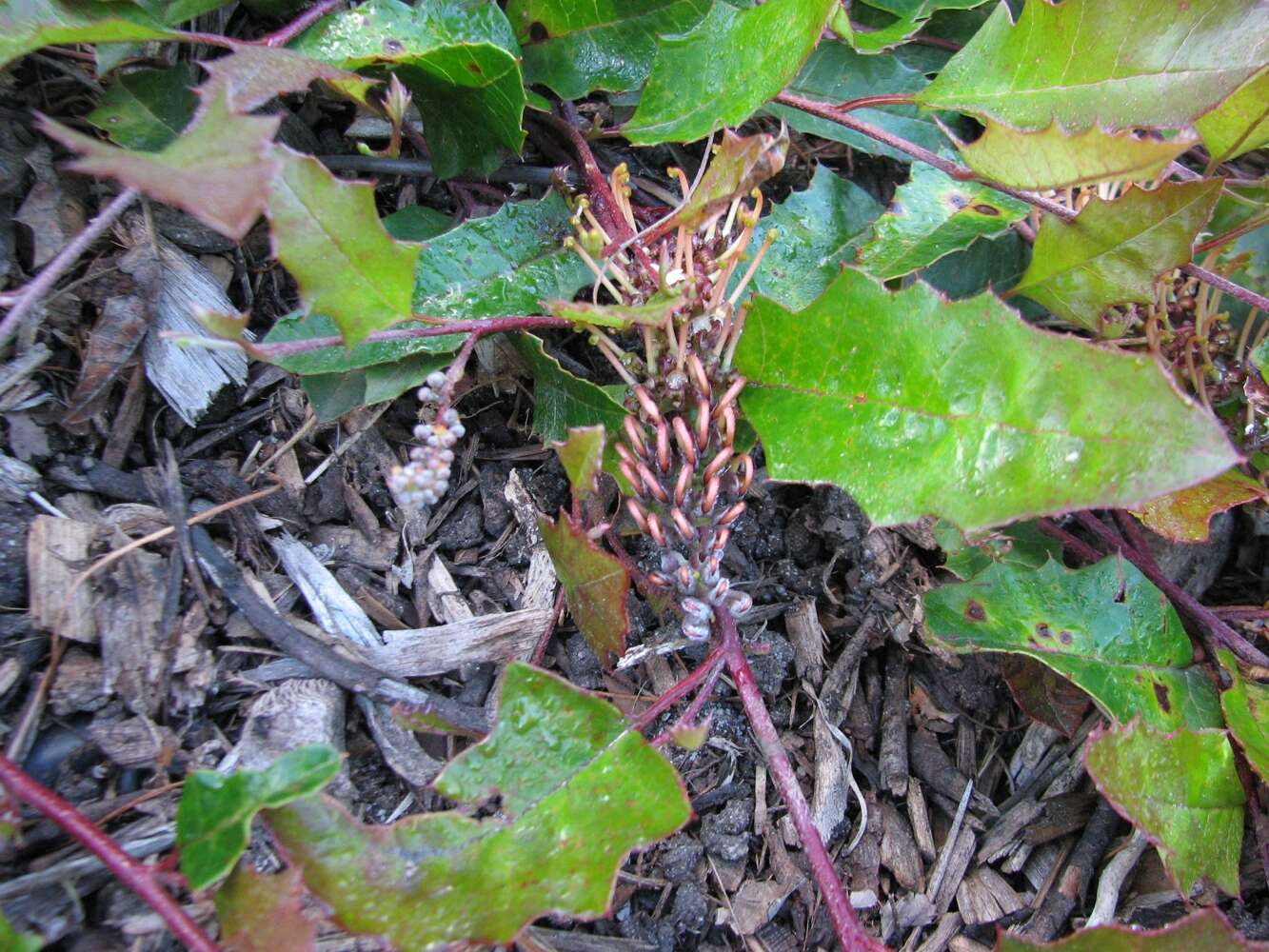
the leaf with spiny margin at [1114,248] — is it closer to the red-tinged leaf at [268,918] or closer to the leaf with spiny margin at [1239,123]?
the leaf with spiny margin at [1239,123]

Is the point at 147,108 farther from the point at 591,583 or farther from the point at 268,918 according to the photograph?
the point at 268,918

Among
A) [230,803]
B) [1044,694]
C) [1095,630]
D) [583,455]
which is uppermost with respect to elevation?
[583,455]

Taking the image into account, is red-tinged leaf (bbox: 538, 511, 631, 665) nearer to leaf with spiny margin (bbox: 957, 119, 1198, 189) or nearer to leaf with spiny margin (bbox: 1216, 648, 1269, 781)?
leaf with spiny margin (bbox: 957, 119, 1198, 189)

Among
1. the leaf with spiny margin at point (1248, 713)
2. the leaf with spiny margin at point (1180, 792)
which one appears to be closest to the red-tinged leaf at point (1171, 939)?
the leaf with spiny margin at point (1180, 792)

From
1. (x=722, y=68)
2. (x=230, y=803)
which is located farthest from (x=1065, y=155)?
(x=230, y=803)

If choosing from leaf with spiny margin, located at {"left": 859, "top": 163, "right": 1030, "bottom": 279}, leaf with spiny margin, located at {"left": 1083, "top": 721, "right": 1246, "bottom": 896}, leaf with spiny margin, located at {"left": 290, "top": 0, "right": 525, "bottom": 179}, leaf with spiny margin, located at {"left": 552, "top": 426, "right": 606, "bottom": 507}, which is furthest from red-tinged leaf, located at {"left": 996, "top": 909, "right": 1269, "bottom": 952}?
leaf with spiny margin, located at {"left": 290, "top": 0, "right": 525, "bottom": 179}

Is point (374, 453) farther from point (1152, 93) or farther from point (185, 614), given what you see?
point (1152, 93)
